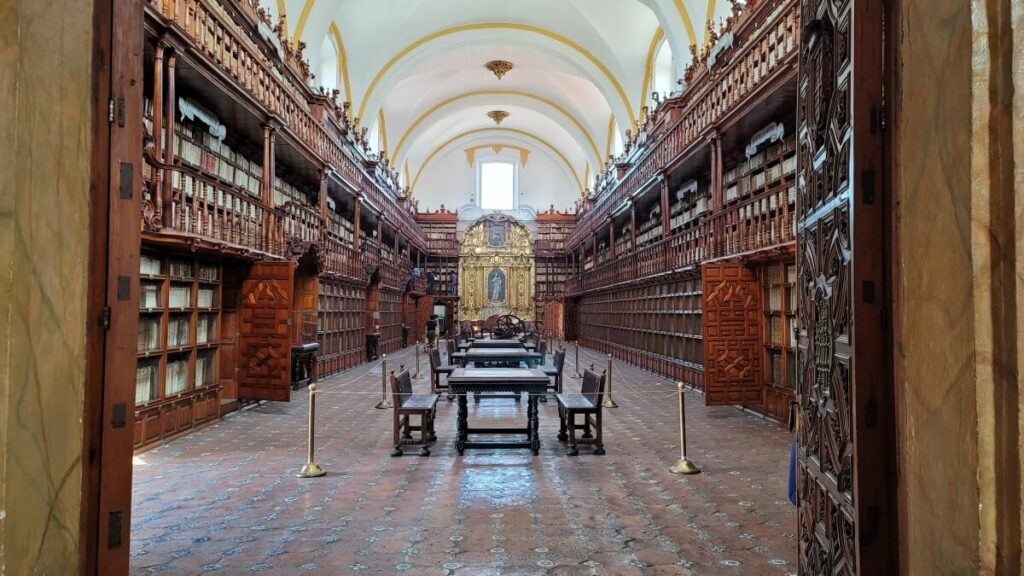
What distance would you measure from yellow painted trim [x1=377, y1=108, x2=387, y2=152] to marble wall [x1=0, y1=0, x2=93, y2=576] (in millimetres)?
24620

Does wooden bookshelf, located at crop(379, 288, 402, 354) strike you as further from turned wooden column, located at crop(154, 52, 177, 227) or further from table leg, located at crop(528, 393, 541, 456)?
table leg, located at crop(528, 393, 541, 456)

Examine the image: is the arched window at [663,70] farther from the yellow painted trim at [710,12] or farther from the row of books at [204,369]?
the row of books at [204,369]

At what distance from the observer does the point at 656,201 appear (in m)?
16.3

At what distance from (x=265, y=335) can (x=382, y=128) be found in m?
19.0

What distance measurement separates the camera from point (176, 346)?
6852mm

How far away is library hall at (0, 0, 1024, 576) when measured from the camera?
142 centimetres

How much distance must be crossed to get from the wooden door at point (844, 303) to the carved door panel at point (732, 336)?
18.8ft

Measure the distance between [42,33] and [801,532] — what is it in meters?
3.39

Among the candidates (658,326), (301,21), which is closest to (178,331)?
(658,326)

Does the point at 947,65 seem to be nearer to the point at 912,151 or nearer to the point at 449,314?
the point at 912,151

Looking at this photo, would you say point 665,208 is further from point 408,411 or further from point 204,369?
point 204,369

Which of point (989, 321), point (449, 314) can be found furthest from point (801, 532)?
point (449, 314)

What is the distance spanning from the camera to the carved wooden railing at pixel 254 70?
7281mm

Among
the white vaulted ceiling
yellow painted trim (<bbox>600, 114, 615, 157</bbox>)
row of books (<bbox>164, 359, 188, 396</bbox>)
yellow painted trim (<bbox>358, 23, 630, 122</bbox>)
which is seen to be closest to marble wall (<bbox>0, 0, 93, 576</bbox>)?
row of books (<bbox>164, 359, 188, 396</bbox>)
